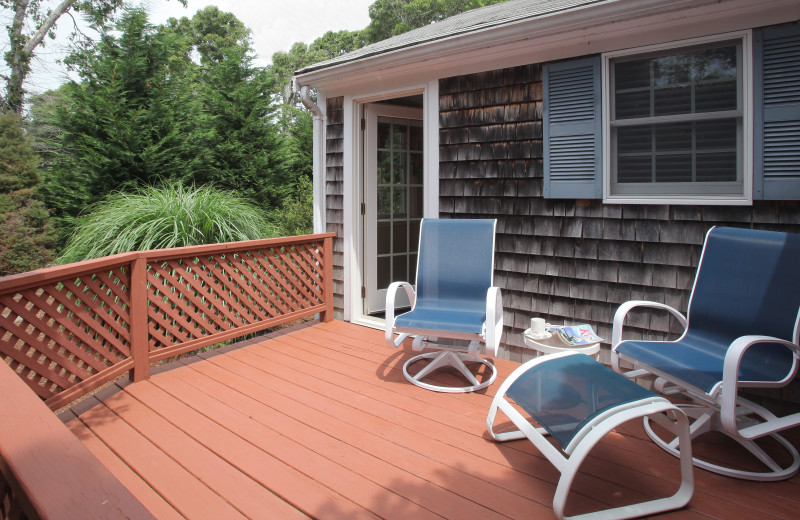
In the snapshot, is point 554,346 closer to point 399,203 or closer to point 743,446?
point 743,446

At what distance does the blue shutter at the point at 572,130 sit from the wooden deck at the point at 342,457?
4.72 ft

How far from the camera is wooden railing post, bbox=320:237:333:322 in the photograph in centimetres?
460

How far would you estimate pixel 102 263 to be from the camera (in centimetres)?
289

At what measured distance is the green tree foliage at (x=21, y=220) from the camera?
276 inches

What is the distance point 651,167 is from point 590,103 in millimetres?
561

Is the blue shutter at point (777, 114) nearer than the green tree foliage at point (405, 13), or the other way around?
the blue shutter at point (777, 114)

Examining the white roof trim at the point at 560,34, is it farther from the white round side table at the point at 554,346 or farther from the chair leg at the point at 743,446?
the chair leg at the point at 743,446

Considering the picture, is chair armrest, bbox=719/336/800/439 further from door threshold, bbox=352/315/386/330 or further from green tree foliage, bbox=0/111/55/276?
green tree foliage, bbox=0/111/55/276

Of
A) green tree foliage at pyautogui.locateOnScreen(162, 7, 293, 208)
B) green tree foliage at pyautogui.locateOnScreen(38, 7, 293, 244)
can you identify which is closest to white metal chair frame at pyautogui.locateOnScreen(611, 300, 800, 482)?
green tree foliage at pyautogui.locateOnScreen(38, 7, 293, 244)

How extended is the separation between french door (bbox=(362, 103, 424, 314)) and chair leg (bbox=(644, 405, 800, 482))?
2864 millimetres

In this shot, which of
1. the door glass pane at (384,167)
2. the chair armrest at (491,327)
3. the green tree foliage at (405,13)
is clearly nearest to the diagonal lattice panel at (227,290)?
the door glass pane at (384,167)

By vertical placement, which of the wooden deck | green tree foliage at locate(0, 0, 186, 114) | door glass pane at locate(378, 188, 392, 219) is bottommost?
the wooden deck

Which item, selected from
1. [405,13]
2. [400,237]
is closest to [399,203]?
[400,237]

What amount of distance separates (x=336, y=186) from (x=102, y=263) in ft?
7.29
